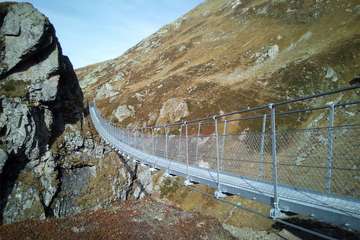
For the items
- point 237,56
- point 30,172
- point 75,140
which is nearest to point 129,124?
point 75,140

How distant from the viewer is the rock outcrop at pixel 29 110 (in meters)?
23.2

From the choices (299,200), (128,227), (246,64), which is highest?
(246,64)

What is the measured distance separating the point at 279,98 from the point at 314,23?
21.7 m

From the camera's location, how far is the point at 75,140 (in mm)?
29766

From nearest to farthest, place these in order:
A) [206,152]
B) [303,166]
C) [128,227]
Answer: [303,166] → [206,152] → [128,227]

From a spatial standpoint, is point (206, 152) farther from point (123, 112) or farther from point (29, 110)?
point (123, 112)

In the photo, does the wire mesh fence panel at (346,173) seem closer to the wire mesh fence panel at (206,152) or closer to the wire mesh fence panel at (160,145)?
the wire mesh fence panel at (206,152)

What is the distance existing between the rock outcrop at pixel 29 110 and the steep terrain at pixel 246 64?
12044 mm

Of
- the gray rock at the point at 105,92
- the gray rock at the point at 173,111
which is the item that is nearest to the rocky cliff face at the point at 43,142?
the gray rock at the point at 173,111

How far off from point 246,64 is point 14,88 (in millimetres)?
33086

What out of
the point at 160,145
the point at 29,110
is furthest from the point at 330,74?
the point at 29,110

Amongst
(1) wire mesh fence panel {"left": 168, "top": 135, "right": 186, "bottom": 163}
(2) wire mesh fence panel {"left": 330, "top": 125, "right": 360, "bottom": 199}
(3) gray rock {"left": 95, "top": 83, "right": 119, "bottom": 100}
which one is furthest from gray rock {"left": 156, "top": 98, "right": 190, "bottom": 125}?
(3) gray rock {"left": 95, "top": 83, "right": 119, "bottom": 100}

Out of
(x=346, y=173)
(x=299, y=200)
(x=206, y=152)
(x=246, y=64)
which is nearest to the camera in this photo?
(x=299, y=200)

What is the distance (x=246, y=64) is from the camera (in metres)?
48.5
